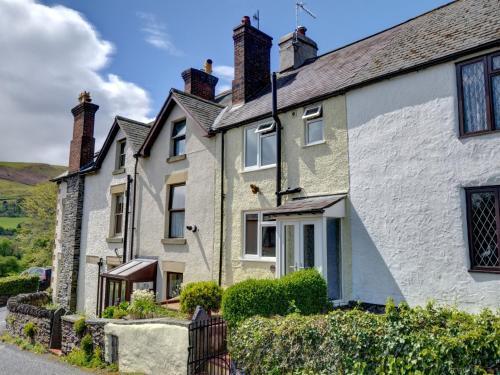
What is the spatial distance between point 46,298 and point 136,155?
894 cm

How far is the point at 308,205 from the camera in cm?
979

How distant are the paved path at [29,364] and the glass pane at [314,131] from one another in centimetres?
829

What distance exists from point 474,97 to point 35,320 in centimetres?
1476

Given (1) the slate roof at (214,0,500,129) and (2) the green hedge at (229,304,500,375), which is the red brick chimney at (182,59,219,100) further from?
(2) the green hedge at (229,304,500,375)

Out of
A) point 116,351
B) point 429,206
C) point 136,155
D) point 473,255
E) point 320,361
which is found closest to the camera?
point 320,361

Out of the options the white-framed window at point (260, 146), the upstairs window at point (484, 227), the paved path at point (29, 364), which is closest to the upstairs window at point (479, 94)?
the upstairs window at point (484, 227)

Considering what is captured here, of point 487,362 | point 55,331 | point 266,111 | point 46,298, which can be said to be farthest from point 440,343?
point 46,298

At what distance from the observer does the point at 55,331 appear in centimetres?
1258

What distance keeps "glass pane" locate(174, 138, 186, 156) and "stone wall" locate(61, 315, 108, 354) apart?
6.78 m

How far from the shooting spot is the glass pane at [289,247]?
34.2ft

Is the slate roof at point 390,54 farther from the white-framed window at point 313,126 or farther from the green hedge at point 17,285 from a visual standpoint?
the green hedge at point 17,285

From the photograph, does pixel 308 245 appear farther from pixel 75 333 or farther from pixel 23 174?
pixel 23 174

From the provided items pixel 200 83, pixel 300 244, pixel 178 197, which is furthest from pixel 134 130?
pixel 300 244

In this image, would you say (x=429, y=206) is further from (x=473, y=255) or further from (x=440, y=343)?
(x=440, y=343)
